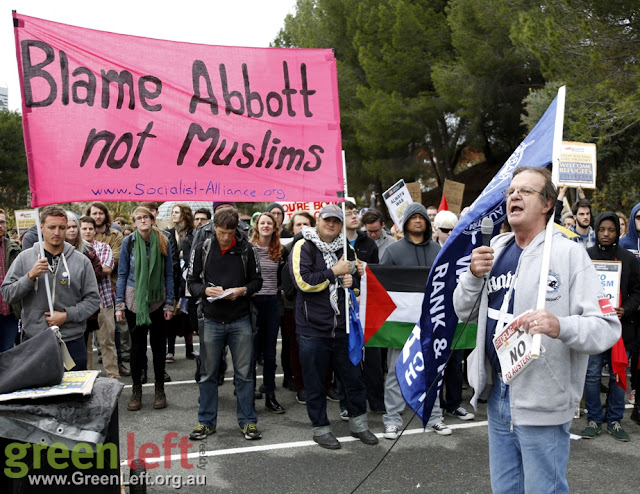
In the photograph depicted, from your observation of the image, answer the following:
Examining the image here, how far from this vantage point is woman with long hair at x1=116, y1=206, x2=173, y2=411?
20.7 ft

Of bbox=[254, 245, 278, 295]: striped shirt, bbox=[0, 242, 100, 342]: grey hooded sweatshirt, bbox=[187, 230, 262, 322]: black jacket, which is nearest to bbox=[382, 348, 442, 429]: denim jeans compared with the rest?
bbox=[187, 230, 262, 322]: black jacket

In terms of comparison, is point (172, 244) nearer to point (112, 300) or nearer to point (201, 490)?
point (112, 300)

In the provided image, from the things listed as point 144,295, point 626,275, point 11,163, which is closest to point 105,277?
point 144,295

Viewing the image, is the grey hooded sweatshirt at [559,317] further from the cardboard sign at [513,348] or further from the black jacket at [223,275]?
the black jacket at [223,275]

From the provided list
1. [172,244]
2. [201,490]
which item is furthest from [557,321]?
[172,244]

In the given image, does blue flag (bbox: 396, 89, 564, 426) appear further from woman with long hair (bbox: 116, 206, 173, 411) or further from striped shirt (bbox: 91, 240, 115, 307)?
striped shirt (bbox: 91, 240, 115, 307)

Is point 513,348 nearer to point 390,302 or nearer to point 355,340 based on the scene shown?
point 355,340

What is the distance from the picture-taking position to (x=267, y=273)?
6.68 meters

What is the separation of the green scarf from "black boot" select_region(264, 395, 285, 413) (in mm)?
1453

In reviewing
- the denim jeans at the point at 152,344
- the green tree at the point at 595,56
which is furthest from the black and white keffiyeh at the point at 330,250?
the green tree at the point at 595,56

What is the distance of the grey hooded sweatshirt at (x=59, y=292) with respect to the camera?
4.87 meters

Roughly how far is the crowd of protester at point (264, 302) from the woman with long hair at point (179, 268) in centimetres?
34

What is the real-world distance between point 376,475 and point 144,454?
1.92 m

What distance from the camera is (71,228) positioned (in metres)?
6.63
